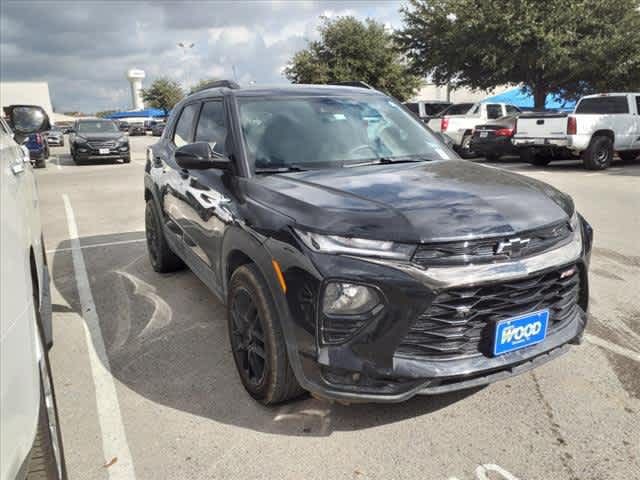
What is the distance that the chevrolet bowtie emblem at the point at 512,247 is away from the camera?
229cm

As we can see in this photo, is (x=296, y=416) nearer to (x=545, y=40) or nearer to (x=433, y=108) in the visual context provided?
(x=433, y=108)

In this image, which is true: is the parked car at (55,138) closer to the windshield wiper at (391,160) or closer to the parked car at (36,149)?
the parked car at (36,149)

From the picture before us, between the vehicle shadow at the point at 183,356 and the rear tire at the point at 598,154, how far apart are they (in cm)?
1129

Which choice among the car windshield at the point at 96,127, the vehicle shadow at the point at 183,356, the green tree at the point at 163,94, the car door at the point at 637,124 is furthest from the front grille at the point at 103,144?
the green tree at the point at 163,94

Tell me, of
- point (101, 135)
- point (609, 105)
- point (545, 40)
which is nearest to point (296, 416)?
point (609, 105)

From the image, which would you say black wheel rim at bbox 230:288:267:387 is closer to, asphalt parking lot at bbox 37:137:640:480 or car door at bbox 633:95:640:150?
asphalt parking lot at bbox 37:137:640:480

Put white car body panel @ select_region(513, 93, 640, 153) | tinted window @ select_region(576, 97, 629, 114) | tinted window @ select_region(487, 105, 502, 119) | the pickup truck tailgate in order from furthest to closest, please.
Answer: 1. tinted window @ select_region(487, 105, 502, 119)
2. tinted window @ select_region(576, 97, 629, 114)
3. the pickup truck tailgate
4. white car body panel @ select_region(513, 93, 640, 153)

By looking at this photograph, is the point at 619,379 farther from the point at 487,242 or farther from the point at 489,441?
the point at 487,242

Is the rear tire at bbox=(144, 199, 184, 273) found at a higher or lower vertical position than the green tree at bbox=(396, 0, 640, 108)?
lower

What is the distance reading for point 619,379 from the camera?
10.1 ft

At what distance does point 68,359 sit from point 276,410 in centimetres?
161

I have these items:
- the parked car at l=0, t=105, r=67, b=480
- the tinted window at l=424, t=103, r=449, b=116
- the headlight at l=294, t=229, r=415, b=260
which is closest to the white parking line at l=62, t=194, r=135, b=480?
the parked car at l=0, t=105, r=67, b=480

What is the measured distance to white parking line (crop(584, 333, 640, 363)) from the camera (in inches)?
132

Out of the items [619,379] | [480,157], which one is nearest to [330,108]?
[619,379]
